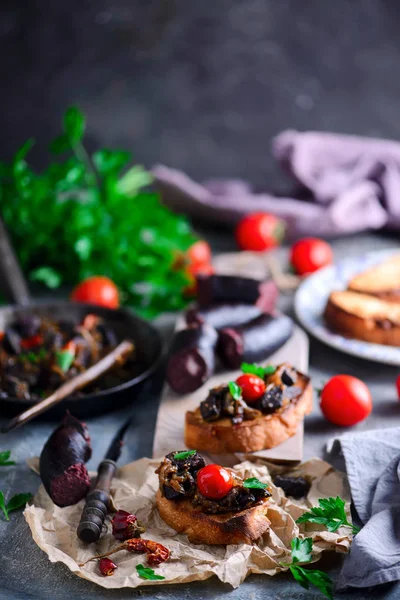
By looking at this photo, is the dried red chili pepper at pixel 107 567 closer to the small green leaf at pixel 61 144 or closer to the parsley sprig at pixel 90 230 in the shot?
the parsley sprig at pixel 90 230

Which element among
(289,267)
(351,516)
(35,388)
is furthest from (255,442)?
(289,267)

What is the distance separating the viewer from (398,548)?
2.99 m

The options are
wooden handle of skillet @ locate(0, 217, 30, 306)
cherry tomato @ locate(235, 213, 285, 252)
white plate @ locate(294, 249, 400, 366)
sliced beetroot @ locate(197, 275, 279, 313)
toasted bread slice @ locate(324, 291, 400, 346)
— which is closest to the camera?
white plate @ locate(294, 249, 400, 366)

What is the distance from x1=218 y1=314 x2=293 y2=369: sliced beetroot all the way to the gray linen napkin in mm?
825

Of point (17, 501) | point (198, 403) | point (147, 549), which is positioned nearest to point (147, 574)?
point (147, 549)

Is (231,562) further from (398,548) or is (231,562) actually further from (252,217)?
(252,217)

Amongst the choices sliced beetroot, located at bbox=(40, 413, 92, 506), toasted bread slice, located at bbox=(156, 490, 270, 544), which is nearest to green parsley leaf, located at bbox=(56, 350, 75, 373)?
sliced beetroot, located at bbox=(40, 413, 92, 506)

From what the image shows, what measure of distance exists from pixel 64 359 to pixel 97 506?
1155mm

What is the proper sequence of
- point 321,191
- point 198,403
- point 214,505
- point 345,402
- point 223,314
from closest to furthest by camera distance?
point 214,505, point 345,402, point 198,403, point 223,314, point 321,191

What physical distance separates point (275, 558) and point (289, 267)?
132 inches

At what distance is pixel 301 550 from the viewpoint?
2.99m

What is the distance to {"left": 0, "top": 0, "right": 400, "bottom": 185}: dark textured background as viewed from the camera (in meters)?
7.23

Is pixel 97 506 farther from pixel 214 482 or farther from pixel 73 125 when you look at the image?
pixel 73 125

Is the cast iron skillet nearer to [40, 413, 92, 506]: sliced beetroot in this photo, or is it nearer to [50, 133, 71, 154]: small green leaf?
[40, 413, 92, 506]: sliced beetroot
